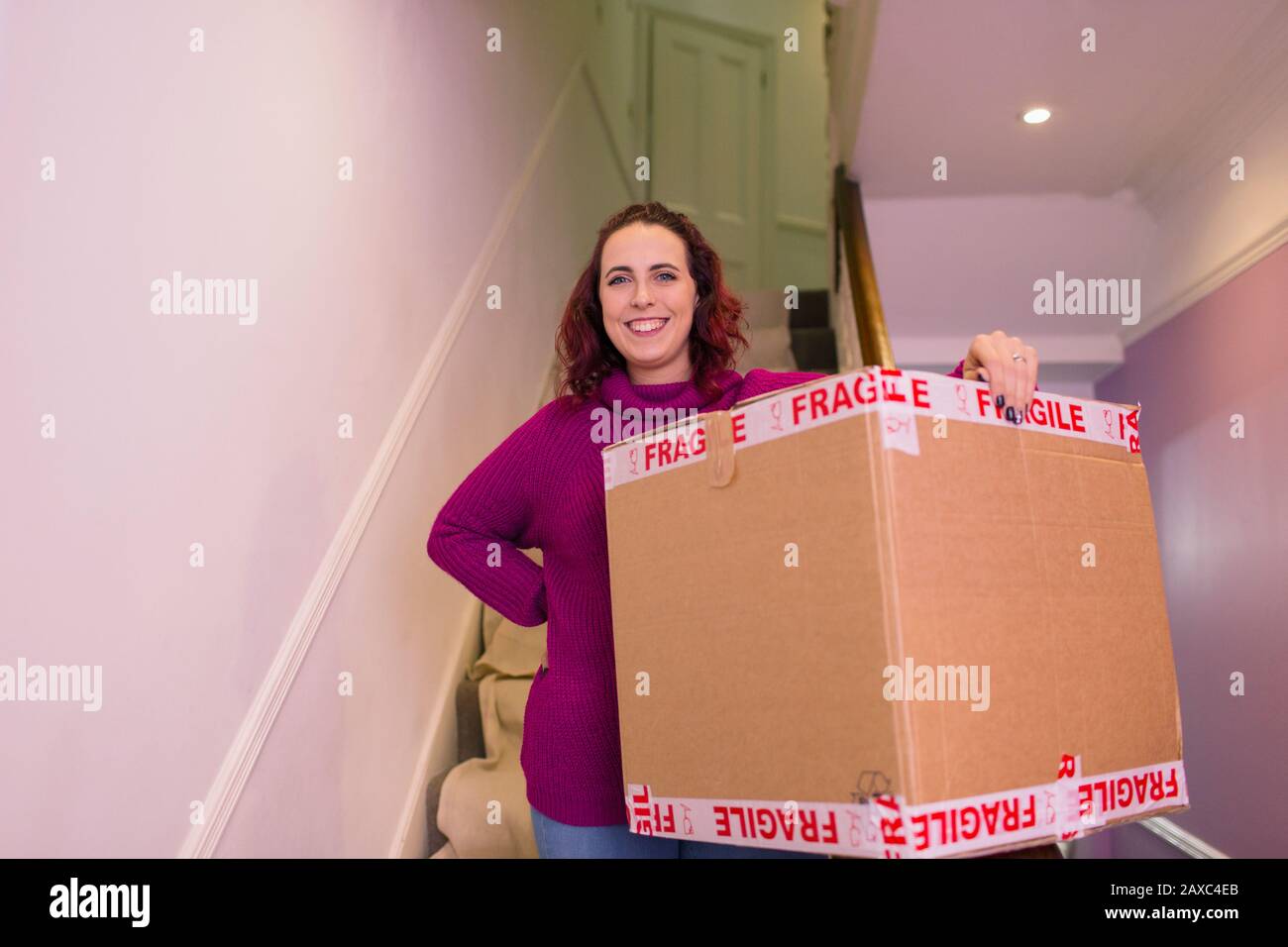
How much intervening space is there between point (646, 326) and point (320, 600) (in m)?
0.77

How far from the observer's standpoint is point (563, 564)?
1.27m

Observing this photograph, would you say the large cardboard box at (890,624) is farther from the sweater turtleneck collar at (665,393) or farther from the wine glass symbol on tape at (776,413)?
the sweater turtleneck collar at (665,393)

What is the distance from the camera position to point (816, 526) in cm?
89

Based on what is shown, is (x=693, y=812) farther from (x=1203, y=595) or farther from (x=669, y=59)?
(x=669, y=59)

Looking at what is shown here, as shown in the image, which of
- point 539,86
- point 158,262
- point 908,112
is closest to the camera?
point 158,262

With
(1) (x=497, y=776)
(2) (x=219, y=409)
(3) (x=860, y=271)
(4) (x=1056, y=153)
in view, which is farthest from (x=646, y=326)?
(4) (x=1056, y=153)

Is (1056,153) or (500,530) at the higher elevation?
(1056,153)

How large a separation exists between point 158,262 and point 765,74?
527cm

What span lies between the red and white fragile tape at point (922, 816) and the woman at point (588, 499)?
14 cm

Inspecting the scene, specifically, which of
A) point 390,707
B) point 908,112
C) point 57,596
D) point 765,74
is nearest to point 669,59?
point 765,74

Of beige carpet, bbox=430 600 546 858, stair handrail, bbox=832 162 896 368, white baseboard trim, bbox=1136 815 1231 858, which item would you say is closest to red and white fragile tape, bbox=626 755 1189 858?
beige carpet, bbox=430 600 546 858

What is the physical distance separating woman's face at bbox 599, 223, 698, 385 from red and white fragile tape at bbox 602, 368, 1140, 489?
26 centimetres

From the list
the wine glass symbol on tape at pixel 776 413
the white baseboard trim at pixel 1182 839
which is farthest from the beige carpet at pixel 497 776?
the white baseboard trim at pixel 1182 839

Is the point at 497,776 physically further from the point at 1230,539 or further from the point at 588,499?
the point at 1230,539
